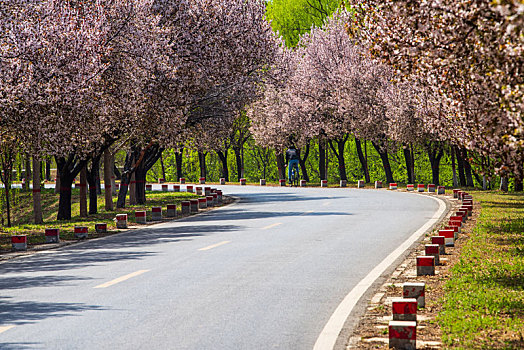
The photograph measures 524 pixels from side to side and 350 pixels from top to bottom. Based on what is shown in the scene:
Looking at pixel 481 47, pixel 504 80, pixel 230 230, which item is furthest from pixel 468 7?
pixel 230 230

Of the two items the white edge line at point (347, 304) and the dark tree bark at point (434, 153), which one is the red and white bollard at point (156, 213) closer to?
the white edge line at point (347, 304)

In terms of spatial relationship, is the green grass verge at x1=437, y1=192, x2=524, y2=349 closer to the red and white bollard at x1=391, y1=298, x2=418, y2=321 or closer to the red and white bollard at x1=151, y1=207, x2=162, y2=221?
the red and white bollard at x1=391, y1=298, x2=418, y2=321

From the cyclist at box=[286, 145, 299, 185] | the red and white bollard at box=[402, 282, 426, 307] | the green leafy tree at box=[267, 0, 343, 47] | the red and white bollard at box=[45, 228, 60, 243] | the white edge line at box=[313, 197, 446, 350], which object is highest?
the green leafy tree at box=[267, 0, 343, 47]

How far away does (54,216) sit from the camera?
42000 millimetres

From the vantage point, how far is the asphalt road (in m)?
8.10

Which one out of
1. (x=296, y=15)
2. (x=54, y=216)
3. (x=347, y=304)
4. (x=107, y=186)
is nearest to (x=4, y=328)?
(x=347, y=304)

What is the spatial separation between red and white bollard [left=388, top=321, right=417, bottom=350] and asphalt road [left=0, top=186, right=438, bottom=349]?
796 mm

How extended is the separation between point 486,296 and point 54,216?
34960 mm

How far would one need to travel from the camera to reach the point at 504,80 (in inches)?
342

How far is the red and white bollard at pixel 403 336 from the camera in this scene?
7.51 meters

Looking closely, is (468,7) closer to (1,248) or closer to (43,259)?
(43,259)

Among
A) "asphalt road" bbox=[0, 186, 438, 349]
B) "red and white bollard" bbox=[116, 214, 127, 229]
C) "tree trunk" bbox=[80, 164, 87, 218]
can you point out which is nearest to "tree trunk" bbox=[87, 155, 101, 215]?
"tree trunk" bbox=[80, 164, 87, 218]

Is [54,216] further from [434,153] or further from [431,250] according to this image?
[431,250]

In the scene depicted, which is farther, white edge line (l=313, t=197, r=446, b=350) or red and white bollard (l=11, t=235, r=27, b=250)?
red and white bollard (l=11, t=235, r=27, b=250)
